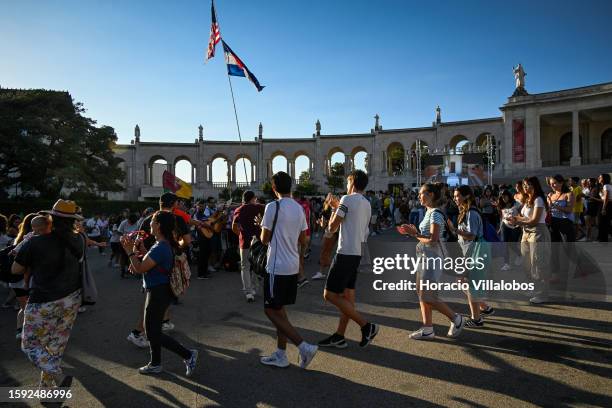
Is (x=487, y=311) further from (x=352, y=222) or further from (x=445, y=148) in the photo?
(x=445, y=148)

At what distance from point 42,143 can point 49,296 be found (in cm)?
3037

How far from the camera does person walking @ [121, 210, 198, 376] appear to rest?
4281mm

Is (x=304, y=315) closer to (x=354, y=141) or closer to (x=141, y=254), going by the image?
(x=141, y=254)

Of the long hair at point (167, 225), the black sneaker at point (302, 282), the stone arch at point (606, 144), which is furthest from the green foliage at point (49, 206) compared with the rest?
the stone arch at point (606, 144)

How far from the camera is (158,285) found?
14.3ft

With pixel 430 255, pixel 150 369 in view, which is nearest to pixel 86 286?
pixel 150 369

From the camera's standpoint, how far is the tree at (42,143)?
28.7 meters

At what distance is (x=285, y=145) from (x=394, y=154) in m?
15.7

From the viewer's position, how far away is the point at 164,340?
169 inches

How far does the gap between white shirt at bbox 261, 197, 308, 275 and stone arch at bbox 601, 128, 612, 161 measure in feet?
166

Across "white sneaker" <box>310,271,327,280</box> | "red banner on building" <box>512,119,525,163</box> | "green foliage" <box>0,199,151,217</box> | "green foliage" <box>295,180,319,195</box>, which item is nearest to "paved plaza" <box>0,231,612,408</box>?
"white sneaker" <box>310,271,327,280</box>

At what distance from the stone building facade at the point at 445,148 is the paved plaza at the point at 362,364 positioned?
28.8 meters

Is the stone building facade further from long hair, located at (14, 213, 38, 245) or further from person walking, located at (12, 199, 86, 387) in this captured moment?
person walking, located at (12, 199, 86, 387)

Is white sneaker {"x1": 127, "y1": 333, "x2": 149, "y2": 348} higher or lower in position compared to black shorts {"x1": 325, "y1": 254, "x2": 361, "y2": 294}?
lower
